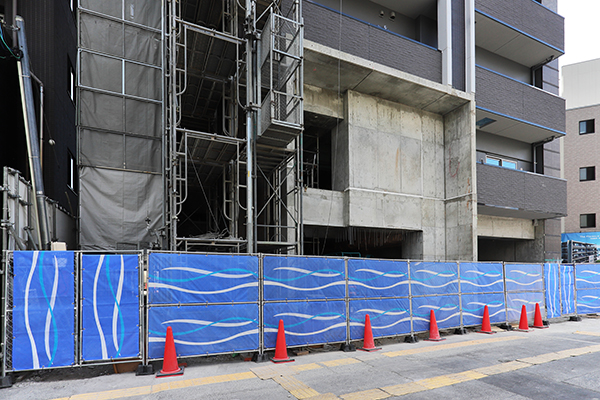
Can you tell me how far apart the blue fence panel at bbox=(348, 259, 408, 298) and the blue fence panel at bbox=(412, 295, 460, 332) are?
0.65 metres

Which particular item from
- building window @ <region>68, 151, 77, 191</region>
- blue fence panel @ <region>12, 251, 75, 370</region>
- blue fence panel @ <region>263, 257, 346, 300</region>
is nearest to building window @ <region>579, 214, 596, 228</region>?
blue fence panel @ <region>263, 257, 346, 300</region>

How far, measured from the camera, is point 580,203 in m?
33.8

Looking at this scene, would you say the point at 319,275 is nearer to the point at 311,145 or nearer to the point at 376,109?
the point at 376,109

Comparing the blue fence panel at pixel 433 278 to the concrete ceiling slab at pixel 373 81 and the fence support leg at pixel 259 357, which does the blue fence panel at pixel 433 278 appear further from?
the concrete ceiling slab at pixel 373 81

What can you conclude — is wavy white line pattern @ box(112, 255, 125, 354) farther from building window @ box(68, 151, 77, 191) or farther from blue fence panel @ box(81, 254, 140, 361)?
building window @ box(68, 151, 77, 191)

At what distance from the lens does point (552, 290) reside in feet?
45.3

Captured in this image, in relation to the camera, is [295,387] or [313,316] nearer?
[295,387]

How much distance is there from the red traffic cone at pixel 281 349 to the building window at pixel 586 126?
37.0m

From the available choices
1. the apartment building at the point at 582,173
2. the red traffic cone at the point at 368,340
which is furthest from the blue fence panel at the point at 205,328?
the apartment building at the point at 582,173

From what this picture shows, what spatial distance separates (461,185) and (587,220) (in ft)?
79.4

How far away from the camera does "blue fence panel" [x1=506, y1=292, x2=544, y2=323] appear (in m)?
12.6

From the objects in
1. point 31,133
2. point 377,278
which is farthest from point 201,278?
point 31,133

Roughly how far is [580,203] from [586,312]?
23.5 metres

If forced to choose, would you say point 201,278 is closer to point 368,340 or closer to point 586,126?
point 368,340
